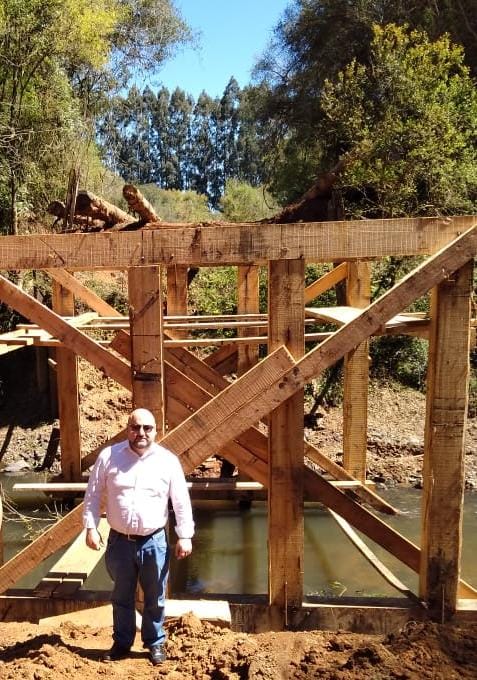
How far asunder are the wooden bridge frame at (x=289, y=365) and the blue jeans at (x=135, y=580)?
54cm

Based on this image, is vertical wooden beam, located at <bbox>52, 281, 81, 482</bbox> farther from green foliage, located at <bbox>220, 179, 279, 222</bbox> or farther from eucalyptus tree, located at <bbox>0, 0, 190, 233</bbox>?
green foliage, located at <bbox>220, 179, 279, 222</bbox>

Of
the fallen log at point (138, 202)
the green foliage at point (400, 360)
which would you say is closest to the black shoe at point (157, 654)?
the fallen log at point (138, 202)

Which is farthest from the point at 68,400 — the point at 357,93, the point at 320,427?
the point at 357,93

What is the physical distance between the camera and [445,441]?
3543 mm

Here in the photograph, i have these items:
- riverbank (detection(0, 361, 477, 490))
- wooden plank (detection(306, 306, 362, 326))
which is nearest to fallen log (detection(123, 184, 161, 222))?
riverbank (detection(0, 361, 477, 490))

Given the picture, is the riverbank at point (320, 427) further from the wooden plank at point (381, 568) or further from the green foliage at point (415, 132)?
the green foliage at point (415, 132)

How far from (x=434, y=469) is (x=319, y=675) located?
4.74ft

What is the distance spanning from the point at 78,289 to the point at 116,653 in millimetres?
4482

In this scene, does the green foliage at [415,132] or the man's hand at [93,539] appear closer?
the man's hand at [93,539]

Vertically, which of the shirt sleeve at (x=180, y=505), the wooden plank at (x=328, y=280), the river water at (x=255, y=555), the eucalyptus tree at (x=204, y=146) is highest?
the eucalyptus tree at (x=204, y=146)

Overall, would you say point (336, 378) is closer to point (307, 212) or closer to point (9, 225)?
point (307, 212)

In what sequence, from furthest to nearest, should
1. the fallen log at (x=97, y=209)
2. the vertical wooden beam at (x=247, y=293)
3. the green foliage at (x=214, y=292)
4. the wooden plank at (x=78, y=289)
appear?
the green foliage at (x=214, y=292) < the fallen log at (x=97, y=209) < the vertical wooden beam at (x=247, y=293) < the wooden plank at (x=78, y=289)

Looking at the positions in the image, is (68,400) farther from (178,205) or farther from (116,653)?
(178,205)

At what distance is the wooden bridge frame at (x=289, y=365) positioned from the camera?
3.37m
